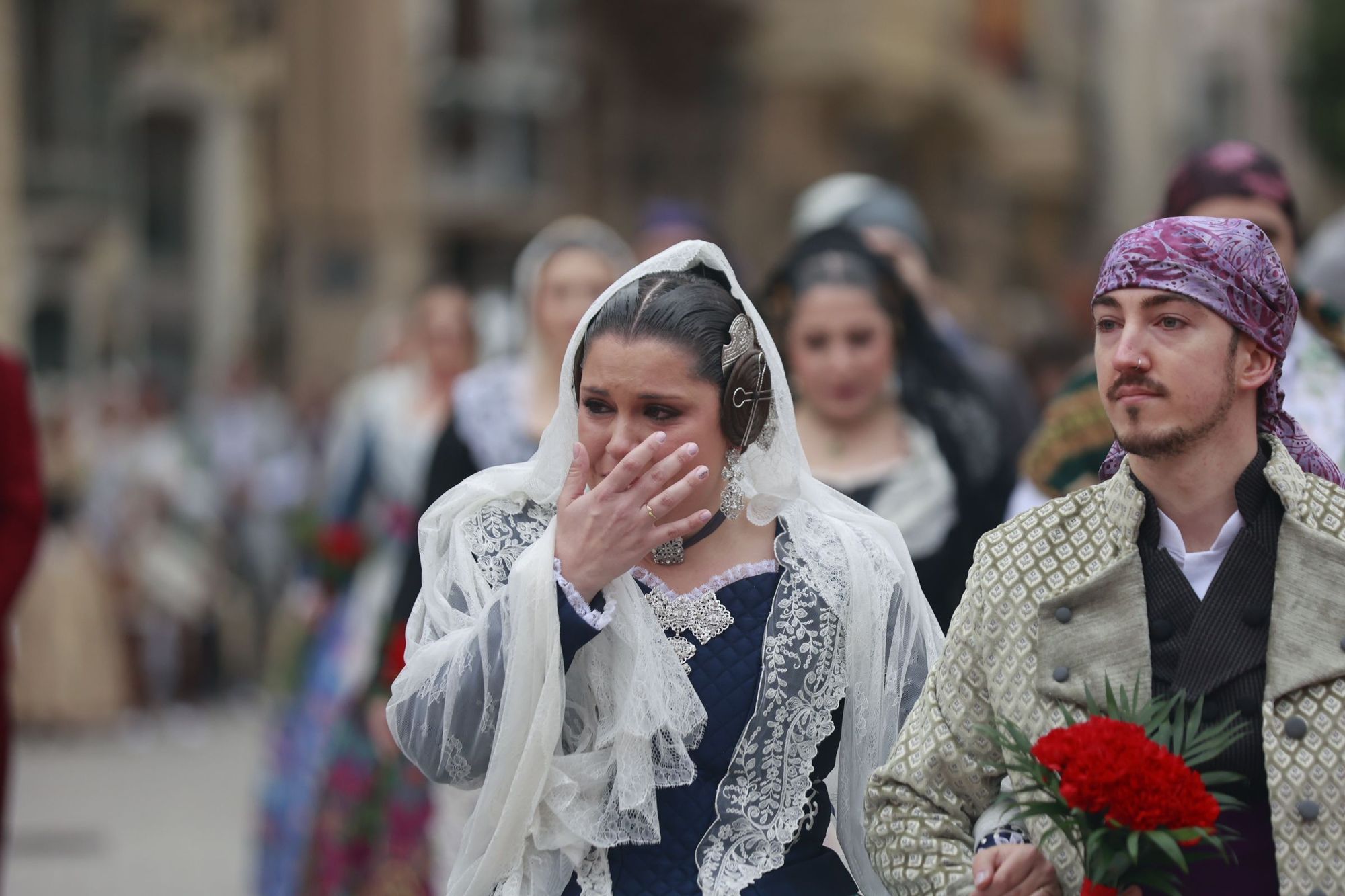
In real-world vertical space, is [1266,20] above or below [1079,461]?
below

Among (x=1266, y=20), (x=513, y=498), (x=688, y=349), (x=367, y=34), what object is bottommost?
(x=1266, y=20)

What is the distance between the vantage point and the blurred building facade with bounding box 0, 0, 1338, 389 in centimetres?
2067

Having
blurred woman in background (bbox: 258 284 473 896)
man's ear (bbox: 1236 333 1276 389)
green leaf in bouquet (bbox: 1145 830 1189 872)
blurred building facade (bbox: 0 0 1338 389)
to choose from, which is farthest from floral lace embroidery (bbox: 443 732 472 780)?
blurred building facade (bbox: 0 0 1338 389)

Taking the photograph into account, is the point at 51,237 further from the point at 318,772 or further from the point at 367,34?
the point at 318,772

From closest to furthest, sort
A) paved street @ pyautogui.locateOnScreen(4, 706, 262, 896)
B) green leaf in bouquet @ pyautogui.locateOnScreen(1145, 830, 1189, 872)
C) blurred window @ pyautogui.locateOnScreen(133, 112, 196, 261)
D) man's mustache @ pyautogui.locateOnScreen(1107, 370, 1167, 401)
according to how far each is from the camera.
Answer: green leaf in bouquet @ pyautogui.locateOnScreen(1145, 830, 1189, 872)
man's mustache @ pyautogui.locateOnScreen(1107, 370, 1167, 401)
paved street @ pyautogui.locateOnScreen(4, 706, 262, 896)
blurred window @ pyautogui.locateOnScreen(133, 112, 196, 261)

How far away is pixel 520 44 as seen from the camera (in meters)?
24.9

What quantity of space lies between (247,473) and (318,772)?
971 cm

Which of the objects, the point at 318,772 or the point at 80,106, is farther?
the point at 80,106

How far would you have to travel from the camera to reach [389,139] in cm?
2228

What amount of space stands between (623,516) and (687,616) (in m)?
0.30

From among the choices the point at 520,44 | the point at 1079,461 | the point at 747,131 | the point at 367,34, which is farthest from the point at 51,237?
the point at 1079,461

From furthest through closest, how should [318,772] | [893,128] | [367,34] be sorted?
[893,128] → [367,34] → [318,772]

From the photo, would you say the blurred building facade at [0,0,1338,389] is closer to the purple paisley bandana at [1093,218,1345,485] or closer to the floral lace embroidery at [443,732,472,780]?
the floral lace embroidery at [443,732,472,780]

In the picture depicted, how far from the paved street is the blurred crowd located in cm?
94
